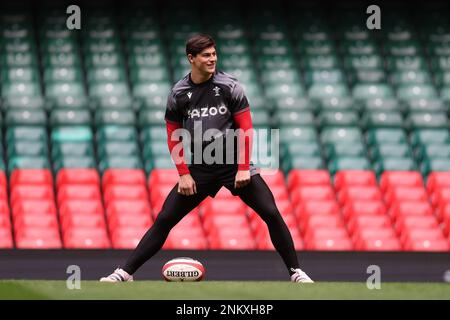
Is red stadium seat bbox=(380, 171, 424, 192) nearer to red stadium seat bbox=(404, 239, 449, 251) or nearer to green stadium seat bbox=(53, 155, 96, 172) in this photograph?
red stadium seat bbox=(404, 239, 449, 251)

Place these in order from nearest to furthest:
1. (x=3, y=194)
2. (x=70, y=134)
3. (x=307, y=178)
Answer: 1. (x=3, y=194)
2. (x=307, y=178)
3. (x=70, y=134)

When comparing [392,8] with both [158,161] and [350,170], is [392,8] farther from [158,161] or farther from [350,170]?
[158,161]

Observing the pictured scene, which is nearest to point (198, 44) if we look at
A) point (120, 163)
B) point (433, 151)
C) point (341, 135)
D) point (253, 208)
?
point (253, 208)

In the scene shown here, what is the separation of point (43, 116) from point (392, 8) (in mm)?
4586

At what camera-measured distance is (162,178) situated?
11.0 meters

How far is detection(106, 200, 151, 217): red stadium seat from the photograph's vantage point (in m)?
10.5

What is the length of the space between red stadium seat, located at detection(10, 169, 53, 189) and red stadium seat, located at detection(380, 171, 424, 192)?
324cm

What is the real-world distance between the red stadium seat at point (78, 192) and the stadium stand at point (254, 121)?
0.05ft

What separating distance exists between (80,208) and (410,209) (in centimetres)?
310

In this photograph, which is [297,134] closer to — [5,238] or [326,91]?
[326,91]

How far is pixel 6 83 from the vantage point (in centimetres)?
1197

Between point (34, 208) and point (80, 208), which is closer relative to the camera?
point (34, 208)

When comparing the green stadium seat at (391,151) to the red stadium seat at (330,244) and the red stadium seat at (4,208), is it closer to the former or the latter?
the red stadium seat at (330,244)
